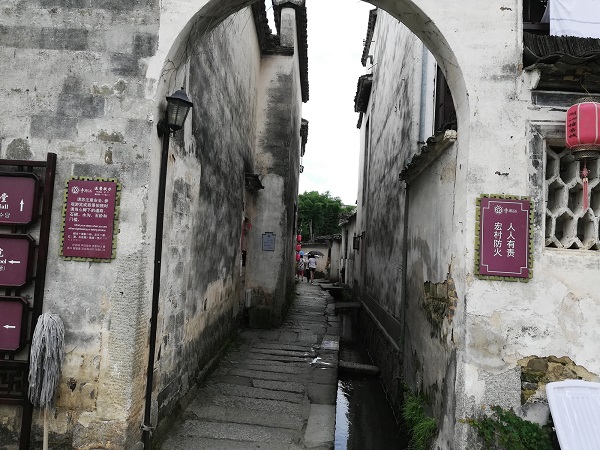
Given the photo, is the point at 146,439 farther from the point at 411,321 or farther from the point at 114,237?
the point at 411,321

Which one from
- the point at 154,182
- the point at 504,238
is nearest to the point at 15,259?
the point at 154,182

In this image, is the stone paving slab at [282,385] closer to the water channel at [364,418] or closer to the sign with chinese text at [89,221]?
the water channel at [364,418]

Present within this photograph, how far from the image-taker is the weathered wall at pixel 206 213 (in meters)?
4.88

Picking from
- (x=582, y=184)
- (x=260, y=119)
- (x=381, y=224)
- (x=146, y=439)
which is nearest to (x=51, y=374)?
(x=146, y=439)

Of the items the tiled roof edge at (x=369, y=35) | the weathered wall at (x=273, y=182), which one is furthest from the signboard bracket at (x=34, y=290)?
the tiled roof edge at (x=369, y=35)

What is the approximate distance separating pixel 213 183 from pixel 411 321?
362 cm

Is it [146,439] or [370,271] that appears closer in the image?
[146,439]

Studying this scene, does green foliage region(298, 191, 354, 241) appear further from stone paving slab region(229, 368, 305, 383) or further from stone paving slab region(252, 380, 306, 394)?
stone paving slab region(252, 380, 306, 394)

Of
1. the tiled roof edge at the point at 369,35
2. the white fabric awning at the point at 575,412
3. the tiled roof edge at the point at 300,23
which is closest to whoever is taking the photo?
the white fabric awning at the point at 575,412

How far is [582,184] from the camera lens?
3920 mm

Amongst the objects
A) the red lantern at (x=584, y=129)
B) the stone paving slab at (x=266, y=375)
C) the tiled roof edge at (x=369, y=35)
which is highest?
the tiled roof edge at (x=369, y=35)

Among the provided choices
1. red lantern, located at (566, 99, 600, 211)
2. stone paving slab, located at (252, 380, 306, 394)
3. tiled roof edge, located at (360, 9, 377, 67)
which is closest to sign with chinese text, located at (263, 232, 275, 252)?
stone paving slab, located at (252, 380, 306, 394)

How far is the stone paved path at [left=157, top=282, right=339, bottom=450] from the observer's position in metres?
4.70

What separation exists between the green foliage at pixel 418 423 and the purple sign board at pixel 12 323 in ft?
13.1
